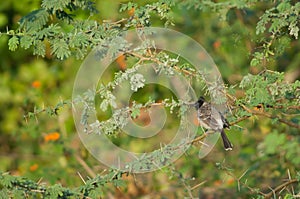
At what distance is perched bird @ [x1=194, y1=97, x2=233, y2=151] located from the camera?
13.8 ft

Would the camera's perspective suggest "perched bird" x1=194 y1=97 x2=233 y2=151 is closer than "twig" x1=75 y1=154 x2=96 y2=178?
Yes

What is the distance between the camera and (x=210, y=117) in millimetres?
4496

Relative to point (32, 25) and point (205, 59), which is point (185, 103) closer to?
point (32, 25)

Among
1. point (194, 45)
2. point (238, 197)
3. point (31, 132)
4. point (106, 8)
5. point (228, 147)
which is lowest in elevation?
point (238, 197)

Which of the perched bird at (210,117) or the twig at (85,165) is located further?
the twig at (85,165)

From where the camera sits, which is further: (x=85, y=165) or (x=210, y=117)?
(x=85, y=165)

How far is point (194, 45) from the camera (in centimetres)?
776

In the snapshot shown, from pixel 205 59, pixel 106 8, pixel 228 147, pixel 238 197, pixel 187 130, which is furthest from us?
pixel 106 8

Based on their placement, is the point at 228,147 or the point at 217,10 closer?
the point at 217,10

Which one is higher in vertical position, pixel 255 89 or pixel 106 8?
pixel 106 8

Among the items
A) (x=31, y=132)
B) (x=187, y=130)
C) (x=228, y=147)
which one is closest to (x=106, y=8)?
(x=31, y=132)

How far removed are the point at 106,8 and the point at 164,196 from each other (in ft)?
6.55

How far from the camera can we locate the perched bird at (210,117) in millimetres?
4203

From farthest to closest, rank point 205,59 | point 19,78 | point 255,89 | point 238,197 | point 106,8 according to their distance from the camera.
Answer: point 19,78 < point 106,8 < point 205,59 < point 238,197 < point 255,89
